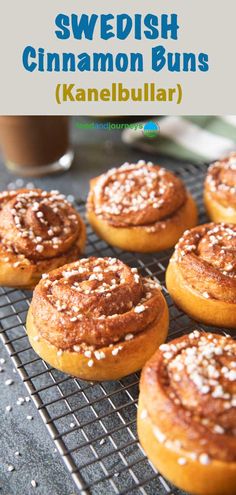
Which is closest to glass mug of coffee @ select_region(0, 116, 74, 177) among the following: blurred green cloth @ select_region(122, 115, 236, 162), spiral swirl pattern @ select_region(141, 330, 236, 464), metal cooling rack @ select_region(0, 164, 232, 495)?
blurred green cloth @ select_region(122, 115, 236, 162)

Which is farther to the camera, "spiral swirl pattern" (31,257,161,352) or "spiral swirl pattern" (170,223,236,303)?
"spiral swirl pattern" (170,223,236,303)

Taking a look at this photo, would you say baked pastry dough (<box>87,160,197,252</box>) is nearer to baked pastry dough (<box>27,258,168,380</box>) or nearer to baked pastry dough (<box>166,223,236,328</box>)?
baked pastry dough (<box>166,223,236,328</box>)

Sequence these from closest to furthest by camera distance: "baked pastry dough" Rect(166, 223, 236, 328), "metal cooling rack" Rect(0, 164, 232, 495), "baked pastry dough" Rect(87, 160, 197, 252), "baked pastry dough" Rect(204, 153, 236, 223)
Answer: "metal cooling rack" Rect(0, 164, 232, 495), "baked pastry dough" Rect(166, 223, 236, 328), "baked pastry dough" Rect(87, 160, 197, 252), "baked pastry dough" Rect(204, 153, 236, 223)

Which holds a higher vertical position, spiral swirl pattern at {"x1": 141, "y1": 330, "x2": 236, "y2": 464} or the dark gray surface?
spiral swirl pattern at {"x1": 141, "y1": 330, "x2": 236, "y2": 464}

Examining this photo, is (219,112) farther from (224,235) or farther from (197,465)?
(197,465)

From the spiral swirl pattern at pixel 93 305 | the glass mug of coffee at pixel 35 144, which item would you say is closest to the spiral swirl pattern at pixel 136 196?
the spiral swirl pattern at pixel 93 305

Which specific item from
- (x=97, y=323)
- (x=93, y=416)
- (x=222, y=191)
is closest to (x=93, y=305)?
(x=97, y=323)
